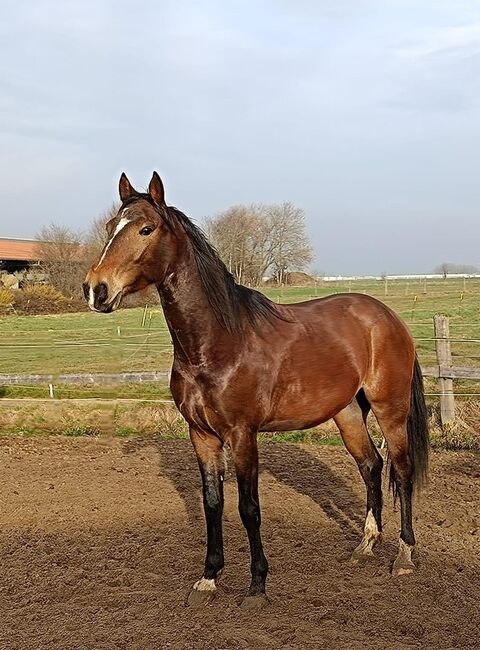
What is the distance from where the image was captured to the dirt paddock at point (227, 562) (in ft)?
11.1

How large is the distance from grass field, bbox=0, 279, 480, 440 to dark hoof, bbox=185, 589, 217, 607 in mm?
4764

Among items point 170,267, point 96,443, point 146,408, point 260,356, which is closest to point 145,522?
point 260,356

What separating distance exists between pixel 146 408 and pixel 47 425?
58.8 inches

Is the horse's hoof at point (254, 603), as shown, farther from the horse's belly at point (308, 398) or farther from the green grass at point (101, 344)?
the green grass at point (101, 344)

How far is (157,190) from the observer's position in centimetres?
346

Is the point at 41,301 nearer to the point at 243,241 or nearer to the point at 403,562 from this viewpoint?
the point at 243,241

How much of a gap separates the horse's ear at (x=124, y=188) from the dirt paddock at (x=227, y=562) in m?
2.43

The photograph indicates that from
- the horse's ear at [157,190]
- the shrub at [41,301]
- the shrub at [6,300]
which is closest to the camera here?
the horse's ear at [157,190]

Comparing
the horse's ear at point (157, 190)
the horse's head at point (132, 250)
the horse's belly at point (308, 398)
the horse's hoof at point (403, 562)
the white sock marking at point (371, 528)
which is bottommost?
the horse's hoof at point (403, 562)

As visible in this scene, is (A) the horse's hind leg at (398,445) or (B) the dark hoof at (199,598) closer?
(B) the dark hoof at (199,598)

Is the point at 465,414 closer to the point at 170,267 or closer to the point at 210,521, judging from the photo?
the point at 210,521

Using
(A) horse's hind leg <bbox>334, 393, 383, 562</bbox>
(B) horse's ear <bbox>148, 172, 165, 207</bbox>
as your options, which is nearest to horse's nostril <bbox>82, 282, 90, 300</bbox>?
(B) horse's ear <bbox>148, 172, 165, 207</bbox>

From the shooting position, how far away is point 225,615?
3.58m

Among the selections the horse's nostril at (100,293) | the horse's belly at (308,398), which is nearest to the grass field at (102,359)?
the horse's belly at (308,398)
